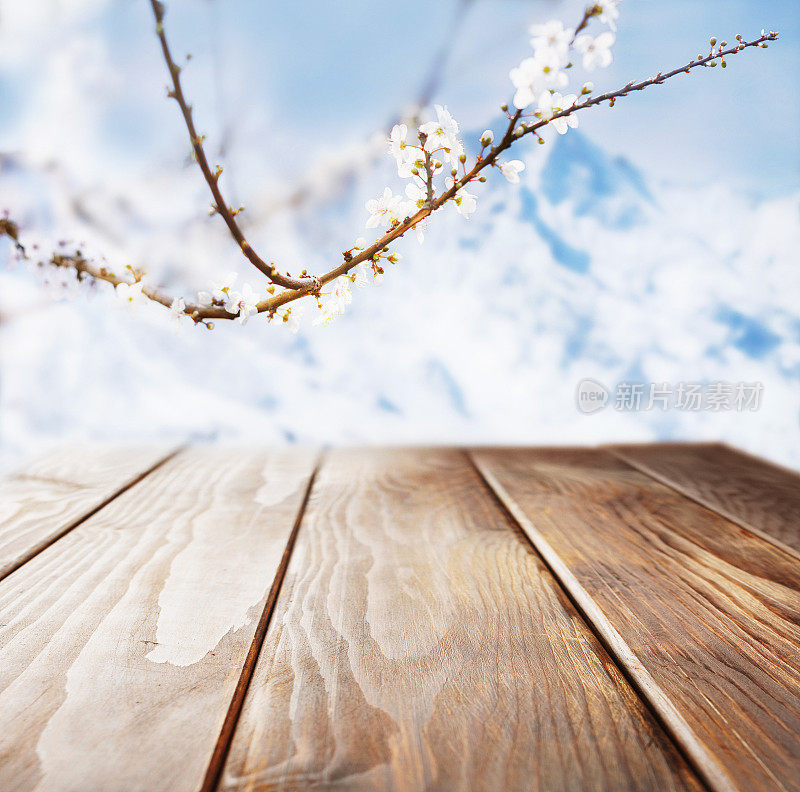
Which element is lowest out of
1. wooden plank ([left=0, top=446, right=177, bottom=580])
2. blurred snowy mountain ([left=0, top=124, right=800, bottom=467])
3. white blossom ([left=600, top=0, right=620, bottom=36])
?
wooden plank ([left=0, top=446, right=177, bottom=580])

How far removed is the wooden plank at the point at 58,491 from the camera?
27.7 inches

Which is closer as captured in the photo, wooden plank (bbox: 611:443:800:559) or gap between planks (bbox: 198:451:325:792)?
gap between planks (bbox: 198:451:325:792)

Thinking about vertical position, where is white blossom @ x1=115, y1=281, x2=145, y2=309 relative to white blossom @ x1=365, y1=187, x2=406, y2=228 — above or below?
below

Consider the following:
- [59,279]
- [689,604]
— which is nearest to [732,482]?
[689,604]

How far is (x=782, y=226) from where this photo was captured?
1.60 m

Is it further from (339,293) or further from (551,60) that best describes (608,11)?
(339,293)

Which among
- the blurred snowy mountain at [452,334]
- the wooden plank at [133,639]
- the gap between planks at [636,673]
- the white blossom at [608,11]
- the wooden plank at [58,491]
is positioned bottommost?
the gap between planks at [636,673]

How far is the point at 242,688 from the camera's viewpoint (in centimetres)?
45

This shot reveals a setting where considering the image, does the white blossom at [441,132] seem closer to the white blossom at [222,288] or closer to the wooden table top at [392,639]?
the white blossom at [222,288]

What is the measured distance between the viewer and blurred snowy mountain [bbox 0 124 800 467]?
1.69m

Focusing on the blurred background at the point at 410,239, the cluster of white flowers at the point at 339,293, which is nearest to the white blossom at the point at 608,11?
the cluster of white flowers at the point at 339,293

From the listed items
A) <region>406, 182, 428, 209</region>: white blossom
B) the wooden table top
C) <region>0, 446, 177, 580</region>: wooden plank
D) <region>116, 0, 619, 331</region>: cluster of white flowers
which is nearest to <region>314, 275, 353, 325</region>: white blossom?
<region>116, 0, 619, 331</region>: cluster of white flowers

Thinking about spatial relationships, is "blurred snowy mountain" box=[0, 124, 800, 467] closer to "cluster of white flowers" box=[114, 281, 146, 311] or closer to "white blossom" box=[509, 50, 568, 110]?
"cluster of white flowers" box=[114, 281, 146, 311]

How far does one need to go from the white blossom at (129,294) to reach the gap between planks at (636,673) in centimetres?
49
